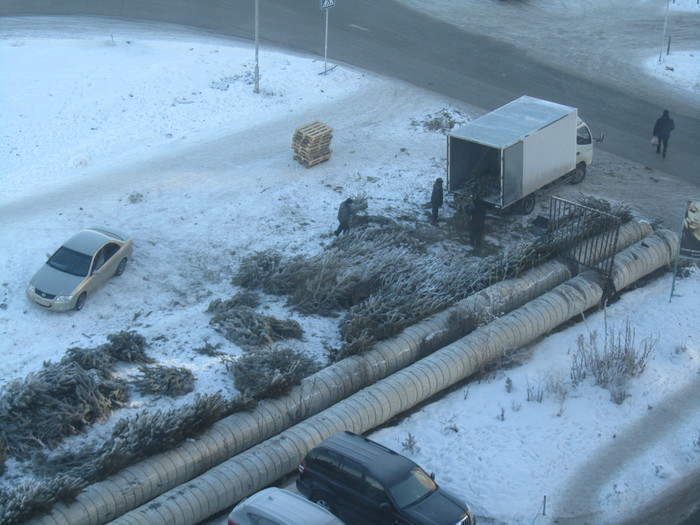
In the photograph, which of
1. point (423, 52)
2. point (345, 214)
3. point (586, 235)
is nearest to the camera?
point (586, 235)

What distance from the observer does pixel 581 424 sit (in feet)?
54.7

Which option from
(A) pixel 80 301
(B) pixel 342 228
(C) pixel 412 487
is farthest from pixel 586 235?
(A) pixel 80 301

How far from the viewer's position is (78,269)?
64.2 feet

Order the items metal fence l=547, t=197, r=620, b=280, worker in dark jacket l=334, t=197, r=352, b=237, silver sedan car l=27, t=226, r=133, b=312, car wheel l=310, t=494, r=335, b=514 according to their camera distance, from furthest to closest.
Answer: worker in dark jacket l=334, t=197, r=352, b=237 < metal fence l=547, t=197, r=620, b=280 < silver sedan car l=27, t=226, r=133, b=312 < car wheel l=310, t=494, r=335, b=514

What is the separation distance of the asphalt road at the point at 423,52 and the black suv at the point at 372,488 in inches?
685

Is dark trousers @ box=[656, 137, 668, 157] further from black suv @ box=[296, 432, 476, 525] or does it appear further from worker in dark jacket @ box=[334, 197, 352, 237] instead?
black suv @ box=[296, 432, 476, 525]

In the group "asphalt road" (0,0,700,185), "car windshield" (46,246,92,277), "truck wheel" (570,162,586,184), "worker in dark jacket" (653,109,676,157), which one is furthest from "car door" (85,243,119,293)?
"worker in dark jacket" (653,109,676,157)

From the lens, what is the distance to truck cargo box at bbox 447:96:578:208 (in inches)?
893

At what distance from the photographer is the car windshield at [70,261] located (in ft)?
64.1

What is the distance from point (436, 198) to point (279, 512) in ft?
40.6

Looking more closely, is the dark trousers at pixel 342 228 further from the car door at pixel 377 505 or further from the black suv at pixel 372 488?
the car door at pixel 377 505

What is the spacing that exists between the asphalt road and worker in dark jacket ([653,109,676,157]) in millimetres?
562

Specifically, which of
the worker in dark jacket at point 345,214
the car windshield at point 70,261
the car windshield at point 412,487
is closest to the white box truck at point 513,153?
the worker in dark jacket at point 345,214

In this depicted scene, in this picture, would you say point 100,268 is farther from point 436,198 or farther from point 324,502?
point 436,198
